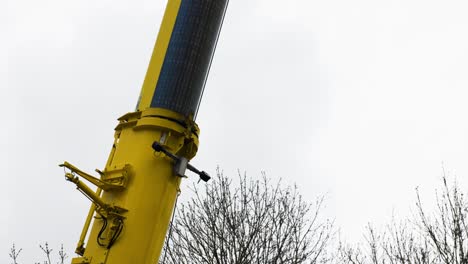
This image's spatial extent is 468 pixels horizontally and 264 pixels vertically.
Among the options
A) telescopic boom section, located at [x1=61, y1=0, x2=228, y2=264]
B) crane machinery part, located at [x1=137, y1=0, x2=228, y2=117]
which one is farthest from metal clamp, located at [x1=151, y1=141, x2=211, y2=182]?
crane machinery part, located at [x1=137, y1=0, x2=228, y2=117]

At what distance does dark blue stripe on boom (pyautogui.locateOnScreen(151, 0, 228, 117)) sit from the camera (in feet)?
16.6

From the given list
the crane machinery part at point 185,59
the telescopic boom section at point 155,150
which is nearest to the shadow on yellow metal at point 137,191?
the telescopic boom section at point 155,150

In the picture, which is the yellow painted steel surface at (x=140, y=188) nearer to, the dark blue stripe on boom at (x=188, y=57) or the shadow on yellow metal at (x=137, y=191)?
the shadow on yellow metal at (x=137, y=191)

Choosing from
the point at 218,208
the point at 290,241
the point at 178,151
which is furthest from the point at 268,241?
the point at 178,151

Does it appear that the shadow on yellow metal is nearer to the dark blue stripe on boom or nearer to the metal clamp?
the metal clamp

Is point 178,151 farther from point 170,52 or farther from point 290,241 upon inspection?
point 290,241

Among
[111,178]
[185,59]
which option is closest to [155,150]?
[111,178]

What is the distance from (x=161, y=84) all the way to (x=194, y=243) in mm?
8330

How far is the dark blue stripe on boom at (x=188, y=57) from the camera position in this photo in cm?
507

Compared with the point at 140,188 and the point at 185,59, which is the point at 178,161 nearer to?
the point at 140,188

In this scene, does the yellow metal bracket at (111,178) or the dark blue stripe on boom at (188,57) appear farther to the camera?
the dark blue stripe on boom at (188,57)

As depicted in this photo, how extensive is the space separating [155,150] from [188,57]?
3.26 ft

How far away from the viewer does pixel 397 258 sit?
1170cm

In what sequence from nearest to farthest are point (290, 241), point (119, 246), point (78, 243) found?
point (119, 246) < point (78, 243) < point (290, 241)
